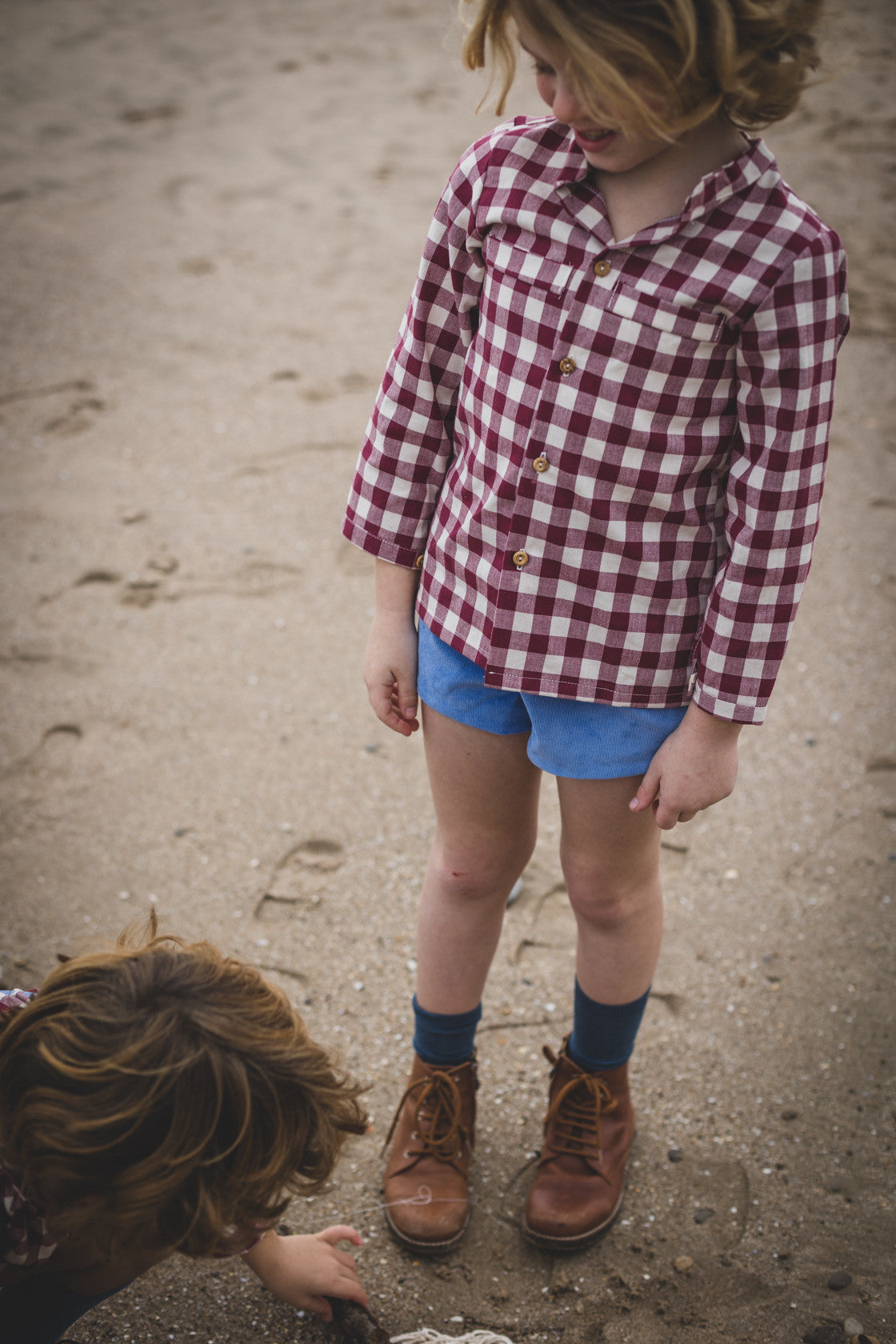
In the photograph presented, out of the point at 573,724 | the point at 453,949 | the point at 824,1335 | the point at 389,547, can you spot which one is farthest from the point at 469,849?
the point at 824,1335

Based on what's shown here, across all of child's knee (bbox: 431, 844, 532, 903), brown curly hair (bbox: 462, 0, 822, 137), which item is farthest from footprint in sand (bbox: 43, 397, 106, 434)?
brown curly hair (bbox: 462, 0, 822, 137)

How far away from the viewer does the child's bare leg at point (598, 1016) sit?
47.6 inches

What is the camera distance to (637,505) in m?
1.00

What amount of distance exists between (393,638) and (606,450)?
0.38m

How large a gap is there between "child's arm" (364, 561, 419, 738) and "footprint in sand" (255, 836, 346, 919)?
28.0 inches

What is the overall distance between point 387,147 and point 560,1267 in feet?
14.9

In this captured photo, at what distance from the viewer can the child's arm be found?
124cm

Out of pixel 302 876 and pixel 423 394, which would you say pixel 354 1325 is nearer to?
pixel 302 876

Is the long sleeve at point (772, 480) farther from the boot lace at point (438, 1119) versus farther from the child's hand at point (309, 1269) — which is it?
the child's hand at point (309, 1269)

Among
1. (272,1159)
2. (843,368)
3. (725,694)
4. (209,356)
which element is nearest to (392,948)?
(272,1159)

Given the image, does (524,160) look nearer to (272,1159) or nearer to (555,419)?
(555,419)

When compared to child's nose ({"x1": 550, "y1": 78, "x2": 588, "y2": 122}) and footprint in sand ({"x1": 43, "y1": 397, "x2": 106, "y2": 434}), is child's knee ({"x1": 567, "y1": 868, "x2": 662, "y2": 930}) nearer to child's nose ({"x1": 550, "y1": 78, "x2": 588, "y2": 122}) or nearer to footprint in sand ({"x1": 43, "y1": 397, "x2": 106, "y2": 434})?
child's nose ({"x1": 550, "y1": 78, "x2": 588, "y2": 122})

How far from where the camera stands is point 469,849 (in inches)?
50.7

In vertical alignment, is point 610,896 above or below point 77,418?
above
